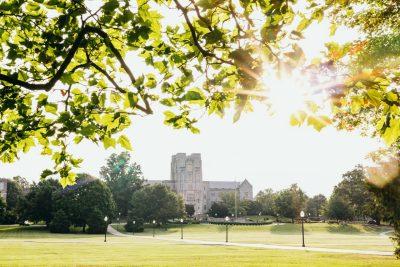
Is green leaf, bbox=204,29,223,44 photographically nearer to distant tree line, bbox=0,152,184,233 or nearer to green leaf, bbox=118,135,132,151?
green leaf, bbox=118,135,132,151

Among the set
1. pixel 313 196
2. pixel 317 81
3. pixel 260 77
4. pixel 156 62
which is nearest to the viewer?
pixel 317 81

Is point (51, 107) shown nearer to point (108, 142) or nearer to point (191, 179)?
point (108, 142)

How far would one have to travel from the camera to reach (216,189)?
161125 millimetres

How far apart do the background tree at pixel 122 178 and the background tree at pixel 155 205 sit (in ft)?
44.0

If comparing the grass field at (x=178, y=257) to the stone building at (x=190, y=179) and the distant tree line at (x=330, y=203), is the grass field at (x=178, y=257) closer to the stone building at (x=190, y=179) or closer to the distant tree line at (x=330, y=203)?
the distant tree line at (x=330, y=203)

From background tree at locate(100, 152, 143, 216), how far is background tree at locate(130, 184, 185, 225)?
13.4 m

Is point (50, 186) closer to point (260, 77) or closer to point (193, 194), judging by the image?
point (193, 194)

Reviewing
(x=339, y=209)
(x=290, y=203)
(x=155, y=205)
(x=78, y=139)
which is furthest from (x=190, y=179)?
(x=78, y=139)

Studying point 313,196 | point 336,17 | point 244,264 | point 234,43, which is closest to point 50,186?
point 244,264

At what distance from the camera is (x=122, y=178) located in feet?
345

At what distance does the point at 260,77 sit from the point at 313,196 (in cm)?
14891

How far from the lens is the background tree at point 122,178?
103 m

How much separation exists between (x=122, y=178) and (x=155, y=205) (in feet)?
69.6

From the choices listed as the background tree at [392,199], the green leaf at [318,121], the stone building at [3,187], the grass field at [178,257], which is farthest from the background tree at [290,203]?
the green leaf at [318,121]
